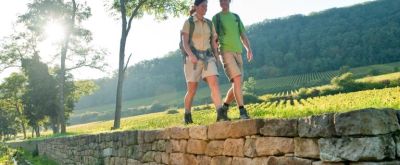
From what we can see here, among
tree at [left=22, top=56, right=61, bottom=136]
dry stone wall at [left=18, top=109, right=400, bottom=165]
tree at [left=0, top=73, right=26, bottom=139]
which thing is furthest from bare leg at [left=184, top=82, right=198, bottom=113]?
tree at [left=0, top=73, right=26, bottom=139]

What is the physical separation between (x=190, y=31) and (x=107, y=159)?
14.2 ft

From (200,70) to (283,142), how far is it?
112 inches

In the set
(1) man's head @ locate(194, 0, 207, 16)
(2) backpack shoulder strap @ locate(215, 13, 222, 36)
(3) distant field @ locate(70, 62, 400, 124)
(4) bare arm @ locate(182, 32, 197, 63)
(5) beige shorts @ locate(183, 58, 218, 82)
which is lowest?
(5) beige shorts @ locate(183, 58, 218, 82)

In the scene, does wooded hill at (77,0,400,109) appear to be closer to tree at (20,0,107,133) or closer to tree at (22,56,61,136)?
tree at (22,56,61,136)

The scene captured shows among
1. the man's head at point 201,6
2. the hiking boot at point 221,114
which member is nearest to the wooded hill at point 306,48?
the man's head at point 201,6

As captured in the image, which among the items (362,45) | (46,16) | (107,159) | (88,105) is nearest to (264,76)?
(362,45)

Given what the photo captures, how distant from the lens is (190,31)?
6570 mm

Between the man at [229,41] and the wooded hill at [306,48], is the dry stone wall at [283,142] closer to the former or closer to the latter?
the man at [229,41]

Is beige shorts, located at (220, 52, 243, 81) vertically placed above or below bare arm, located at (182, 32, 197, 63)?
below

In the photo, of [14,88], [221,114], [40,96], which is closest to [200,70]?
[221,114]

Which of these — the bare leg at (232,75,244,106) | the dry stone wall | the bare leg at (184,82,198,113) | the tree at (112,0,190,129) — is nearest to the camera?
the dry stone wall

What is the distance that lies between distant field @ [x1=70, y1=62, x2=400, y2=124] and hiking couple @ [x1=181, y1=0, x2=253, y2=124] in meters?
61.3

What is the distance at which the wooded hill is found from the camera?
85750mm

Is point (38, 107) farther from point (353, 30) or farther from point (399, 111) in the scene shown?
point (353, 30)
